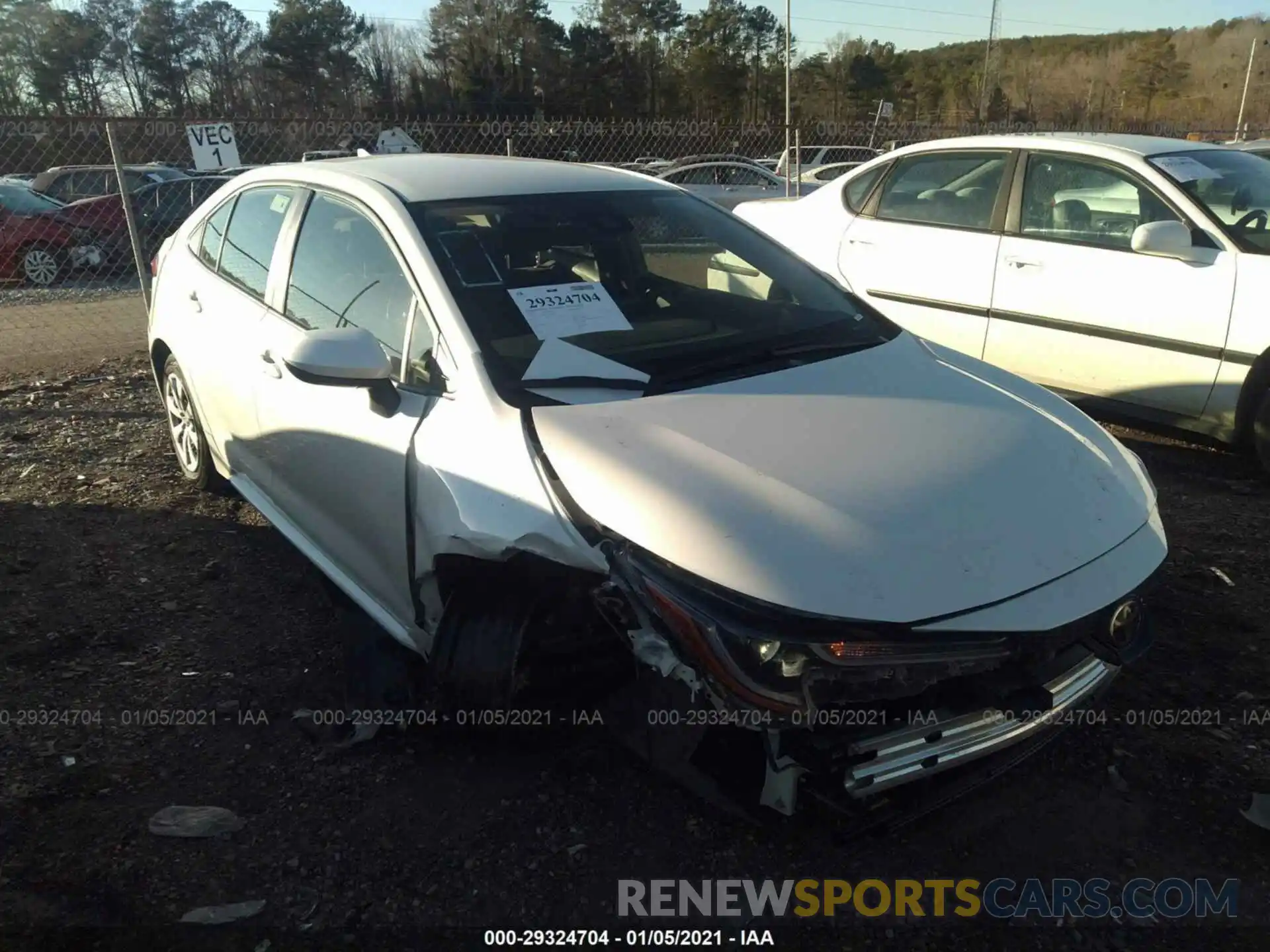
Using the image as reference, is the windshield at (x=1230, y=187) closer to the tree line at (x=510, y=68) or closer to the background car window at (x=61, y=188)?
the background car window at (x=61, y=188)

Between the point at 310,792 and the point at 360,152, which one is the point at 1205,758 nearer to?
the point at 310,792

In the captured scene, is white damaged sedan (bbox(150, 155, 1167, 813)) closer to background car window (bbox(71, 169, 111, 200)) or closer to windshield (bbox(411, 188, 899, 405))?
windshield (bbox(411, 188, 899, 405))

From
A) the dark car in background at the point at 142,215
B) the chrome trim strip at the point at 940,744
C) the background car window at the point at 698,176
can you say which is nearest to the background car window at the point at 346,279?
the chrome trim strip at the point at 940,744

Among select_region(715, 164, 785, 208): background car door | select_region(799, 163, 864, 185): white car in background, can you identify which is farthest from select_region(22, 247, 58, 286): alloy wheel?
select_region(799, 163, 864, 185): white car in background

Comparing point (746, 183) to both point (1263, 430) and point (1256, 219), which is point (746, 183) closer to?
point (1256, 219)

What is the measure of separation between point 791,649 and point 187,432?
12.1ft

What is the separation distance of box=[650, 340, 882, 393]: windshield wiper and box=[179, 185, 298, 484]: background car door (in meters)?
1.65

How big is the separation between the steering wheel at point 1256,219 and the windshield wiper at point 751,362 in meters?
2.81

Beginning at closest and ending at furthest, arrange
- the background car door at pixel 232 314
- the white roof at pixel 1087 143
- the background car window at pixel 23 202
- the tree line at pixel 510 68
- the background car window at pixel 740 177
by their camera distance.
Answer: the background car door at pixel 232 314 → the white roof at pixel 1087 143 → the background car window at pixel 23 202 → the background car window at pixel 740 177 → the tree line at pixel 510 68

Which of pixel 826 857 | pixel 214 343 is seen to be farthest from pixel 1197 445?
pixel 214 343

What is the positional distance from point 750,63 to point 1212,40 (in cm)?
3764

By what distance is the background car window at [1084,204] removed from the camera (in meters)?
5.02

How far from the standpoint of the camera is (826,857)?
7.88ft

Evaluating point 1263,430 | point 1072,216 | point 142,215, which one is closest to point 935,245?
point 1072,216
